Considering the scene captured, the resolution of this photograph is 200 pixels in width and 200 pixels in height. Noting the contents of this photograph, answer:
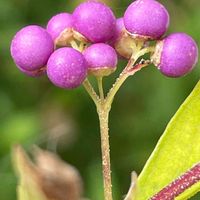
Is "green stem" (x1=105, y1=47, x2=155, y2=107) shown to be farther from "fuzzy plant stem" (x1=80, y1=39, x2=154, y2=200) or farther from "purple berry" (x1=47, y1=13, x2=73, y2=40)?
"purple berry" (x1=47, y1=13, x2=73, y2=40)

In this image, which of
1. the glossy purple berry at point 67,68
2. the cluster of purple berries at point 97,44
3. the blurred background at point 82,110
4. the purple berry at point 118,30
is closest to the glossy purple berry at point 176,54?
the cluster of purple berries at point 97,44

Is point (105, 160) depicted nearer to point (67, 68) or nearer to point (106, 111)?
point (106, 111)

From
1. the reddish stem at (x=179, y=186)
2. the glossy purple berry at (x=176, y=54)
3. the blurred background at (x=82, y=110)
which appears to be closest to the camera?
the reddish stem at (x=179, y=186)

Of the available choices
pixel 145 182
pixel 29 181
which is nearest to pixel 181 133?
pixel 145 182

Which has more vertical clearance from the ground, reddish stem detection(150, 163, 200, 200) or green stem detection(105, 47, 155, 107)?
green stem detection(105, 47, 155, 107)

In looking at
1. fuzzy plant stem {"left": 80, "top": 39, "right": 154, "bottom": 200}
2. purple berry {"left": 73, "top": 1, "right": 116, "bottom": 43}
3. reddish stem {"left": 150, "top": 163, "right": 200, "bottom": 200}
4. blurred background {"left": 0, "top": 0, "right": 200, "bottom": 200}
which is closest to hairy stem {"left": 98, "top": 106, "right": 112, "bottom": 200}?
fuzzy plant stem {"left": 80, "top": 39, "right": 154, "bottom": 200}

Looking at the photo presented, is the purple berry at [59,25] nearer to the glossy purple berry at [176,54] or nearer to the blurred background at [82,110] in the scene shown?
the glossy purple berry at [176,54]

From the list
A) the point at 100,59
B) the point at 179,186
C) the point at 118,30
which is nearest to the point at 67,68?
the point at 100,59
